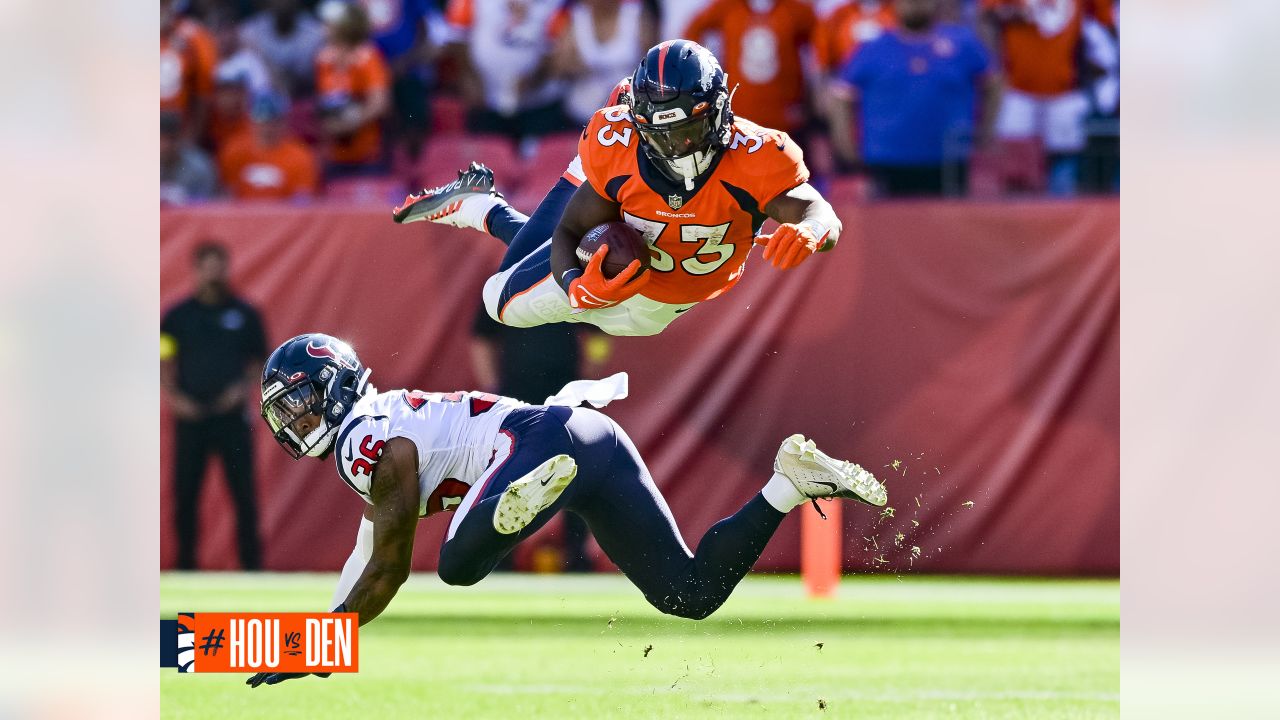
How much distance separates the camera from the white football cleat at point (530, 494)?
510 centimetres

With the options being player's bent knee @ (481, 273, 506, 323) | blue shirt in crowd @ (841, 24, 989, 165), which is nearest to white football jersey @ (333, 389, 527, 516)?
player's bent knee @ (481, 273, 506, 323)

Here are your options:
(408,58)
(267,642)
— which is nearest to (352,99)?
(408,58)

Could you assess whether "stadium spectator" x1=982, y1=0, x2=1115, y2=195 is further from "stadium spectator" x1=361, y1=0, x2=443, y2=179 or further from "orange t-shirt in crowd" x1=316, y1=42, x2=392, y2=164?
"orange t-shirt in crowd" x1=316, y1=42, x2=392, y2=164

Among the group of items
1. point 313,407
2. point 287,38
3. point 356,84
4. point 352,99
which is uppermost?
point 287,38

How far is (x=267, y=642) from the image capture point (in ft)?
17.7

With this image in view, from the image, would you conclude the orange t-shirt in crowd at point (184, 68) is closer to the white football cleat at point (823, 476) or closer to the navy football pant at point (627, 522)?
the navy football pant at point (627, 522)

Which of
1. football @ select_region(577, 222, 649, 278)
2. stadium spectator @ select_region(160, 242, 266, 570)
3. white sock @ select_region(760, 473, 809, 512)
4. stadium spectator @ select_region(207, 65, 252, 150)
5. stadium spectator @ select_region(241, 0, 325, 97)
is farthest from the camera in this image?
stadium spectator @ select_region(241, 0, 325, 97)

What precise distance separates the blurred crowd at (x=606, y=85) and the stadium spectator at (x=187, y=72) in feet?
0.05

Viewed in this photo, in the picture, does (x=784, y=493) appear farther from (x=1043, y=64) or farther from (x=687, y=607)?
(x=1043, y=64)

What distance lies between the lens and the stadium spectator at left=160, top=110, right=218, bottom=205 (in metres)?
11.4

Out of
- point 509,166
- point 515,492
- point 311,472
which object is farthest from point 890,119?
point 515,492

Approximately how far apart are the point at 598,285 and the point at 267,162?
6.47 m

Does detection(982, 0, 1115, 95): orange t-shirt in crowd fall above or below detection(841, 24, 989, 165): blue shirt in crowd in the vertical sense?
above

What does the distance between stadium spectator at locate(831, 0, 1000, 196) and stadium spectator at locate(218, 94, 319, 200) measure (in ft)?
12.2
